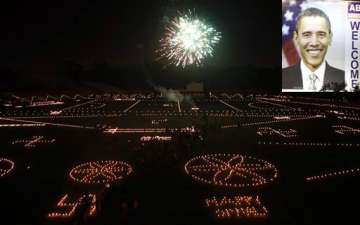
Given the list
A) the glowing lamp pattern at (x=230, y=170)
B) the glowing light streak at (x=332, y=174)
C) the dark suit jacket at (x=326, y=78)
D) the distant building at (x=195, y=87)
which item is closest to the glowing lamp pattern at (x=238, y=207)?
the glowing lamp pattern at (x=230, y=170)

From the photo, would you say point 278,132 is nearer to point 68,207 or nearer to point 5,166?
point 68,207

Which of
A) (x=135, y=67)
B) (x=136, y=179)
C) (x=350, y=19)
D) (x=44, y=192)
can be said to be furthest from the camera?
(x=135, y=67)

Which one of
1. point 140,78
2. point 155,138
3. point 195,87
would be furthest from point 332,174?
point 140,78

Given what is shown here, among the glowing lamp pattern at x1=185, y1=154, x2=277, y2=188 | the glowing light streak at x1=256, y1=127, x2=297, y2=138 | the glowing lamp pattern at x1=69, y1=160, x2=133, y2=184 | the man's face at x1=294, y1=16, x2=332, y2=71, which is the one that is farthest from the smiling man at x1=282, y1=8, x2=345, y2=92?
the glowing lamp pattern at x1=69, y1=160, x2=133, y2=184

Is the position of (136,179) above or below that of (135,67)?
below

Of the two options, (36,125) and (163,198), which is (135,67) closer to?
(36,125)

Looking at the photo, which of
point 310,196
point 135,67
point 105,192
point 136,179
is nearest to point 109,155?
point 136,179
